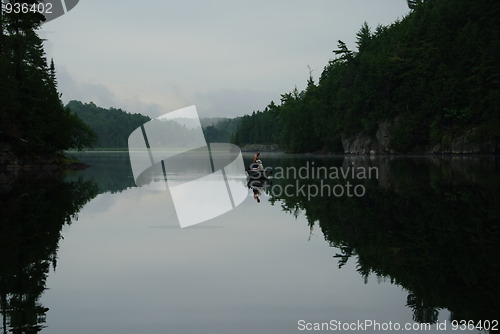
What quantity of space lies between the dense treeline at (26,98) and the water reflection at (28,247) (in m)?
27.1

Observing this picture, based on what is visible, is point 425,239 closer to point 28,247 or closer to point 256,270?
point 256,270

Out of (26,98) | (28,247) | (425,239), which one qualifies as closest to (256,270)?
(425,239)

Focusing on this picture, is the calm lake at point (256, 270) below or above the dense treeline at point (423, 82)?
below

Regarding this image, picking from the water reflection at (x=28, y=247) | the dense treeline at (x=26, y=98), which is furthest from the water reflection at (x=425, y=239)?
the dense treeline at (x=26, y=98)

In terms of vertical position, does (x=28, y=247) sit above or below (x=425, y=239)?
above

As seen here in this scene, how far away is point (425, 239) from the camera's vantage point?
14281 millimetres

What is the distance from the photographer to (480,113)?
3327 inches

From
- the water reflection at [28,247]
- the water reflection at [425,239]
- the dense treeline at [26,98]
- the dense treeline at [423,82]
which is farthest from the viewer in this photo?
the dense treeline at [423,82]

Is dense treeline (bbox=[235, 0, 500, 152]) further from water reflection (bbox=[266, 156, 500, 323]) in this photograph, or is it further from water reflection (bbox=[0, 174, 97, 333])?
water reflection (bbox=[0, 174, 97, 333])

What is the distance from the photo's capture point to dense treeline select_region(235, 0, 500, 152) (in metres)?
83.2

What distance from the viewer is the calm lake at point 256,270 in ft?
26.6

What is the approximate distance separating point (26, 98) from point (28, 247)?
4712 centimetres

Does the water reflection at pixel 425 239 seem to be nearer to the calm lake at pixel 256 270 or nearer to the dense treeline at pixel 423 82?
the calm lake at pixel 256 270

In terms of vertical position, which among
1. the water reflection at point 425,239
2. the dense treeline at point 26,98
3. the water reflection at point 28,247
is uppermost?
the dense treeline at point 26,98
